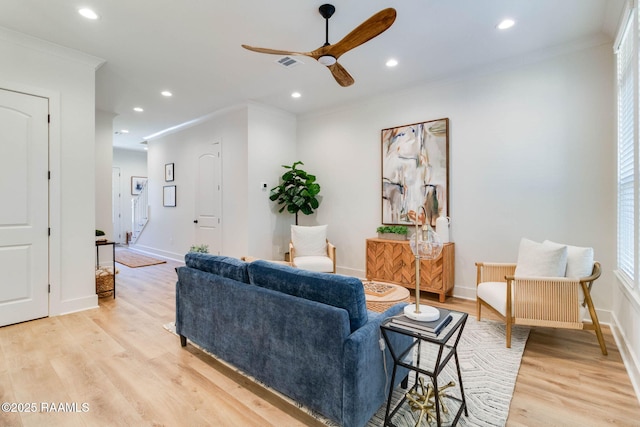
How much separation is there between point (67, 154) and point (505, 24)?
4.87 meters

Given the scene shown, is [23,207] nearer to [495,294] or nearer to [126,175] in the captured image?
[495,294]

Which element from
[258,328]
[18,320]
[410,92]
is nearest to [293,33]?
[410,92]

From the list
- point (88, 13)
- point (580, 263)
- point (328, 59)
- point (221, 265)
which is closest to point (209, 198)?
point (88, 13)

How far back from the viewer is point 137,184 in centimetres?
936

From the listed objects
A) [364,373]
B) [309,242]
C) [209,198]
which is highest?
[209,198]

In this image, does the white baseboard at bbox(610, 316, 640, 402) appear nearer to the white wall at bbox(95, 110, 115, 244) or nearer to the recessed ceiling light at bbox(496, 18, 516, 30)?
the recessed ceiling light at bbox(496, 18, 516, 30)

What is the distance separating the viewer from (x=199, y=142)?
618 centimetres

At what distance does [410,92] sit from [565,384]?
387 centimetres

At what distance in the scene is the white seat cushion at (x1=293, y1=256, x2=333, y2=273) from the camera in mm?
4293

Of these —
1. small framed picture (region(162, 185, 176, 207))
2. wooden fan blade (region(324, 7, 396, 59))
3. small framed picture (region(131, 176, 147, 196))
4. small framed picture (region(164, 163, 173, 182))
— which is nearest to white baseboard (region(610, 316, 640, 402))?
wooden fan blade (region(324, 7, 396, 59))

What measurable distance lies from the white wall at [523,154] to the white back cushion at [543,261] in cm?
84

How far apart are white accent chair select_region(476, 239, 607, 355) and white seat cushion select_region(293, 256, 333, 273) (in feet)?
6.98

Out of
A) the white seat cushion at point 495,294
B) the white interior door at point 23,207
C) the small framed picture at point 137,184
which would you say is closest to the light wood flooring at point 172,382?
the white interior door at point 23,207

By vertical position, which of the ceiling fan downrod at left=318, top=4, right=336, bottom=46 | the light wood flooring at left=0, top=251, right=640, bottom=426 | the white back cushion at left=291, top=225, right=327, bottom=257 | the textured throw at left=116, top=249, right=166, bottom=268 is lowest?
the light wood flooring at left=0, top=251, right=640, bottom=426
